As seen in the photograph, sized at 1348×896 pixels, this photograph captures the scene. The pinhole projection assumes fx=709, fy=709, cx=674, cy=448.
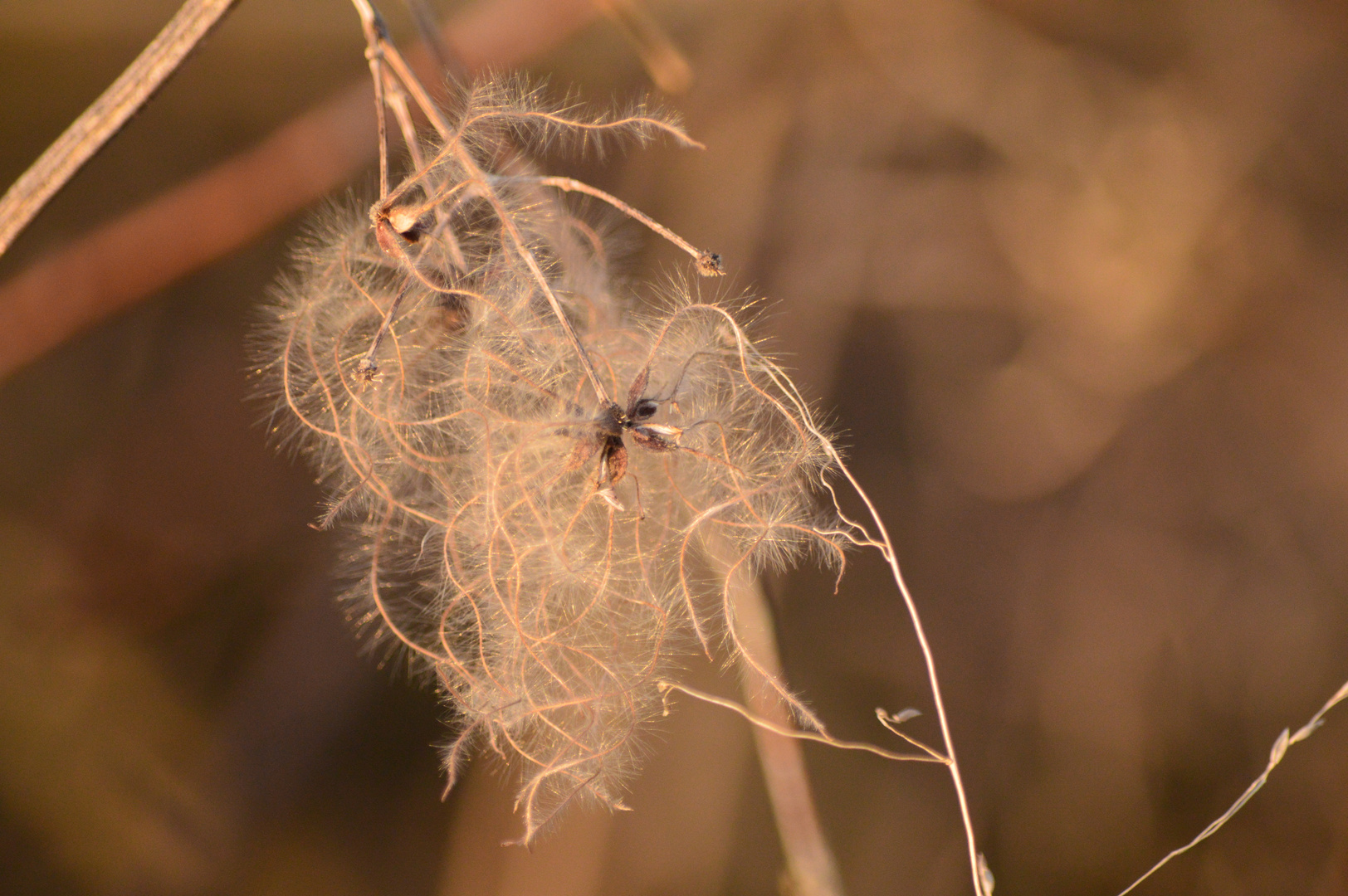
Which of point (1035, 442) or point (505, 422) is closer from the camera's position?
point (505, 422)

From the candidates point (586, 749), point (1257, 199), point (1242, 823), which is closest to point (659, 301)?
point (586, 749)

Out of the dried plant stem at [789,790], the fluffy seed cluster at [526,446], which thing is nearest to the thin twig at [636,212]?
the fluffy seed cluster at [526,446]

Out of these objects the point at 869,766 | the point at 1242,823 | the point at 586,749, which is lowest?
the point at 1242,823

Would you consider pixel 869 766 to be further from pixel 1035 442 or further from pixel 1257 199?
pixel 1257 199

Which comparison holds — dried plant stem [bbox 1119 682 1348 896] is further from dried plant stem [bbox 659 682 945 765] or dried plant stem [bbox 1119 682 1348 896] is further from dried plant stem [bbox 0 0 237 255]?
dried plant stem [bbox 0 0 237 255]

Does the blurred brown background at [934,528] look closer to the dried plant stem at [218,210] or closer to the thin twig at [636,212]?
the dried plant stem at [218,210]

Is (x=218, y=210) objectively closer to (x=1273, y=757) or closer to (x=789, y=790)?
(x=789, y=790)

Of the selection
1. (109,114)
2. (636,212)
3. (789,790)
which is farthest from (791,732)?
(109,114)
